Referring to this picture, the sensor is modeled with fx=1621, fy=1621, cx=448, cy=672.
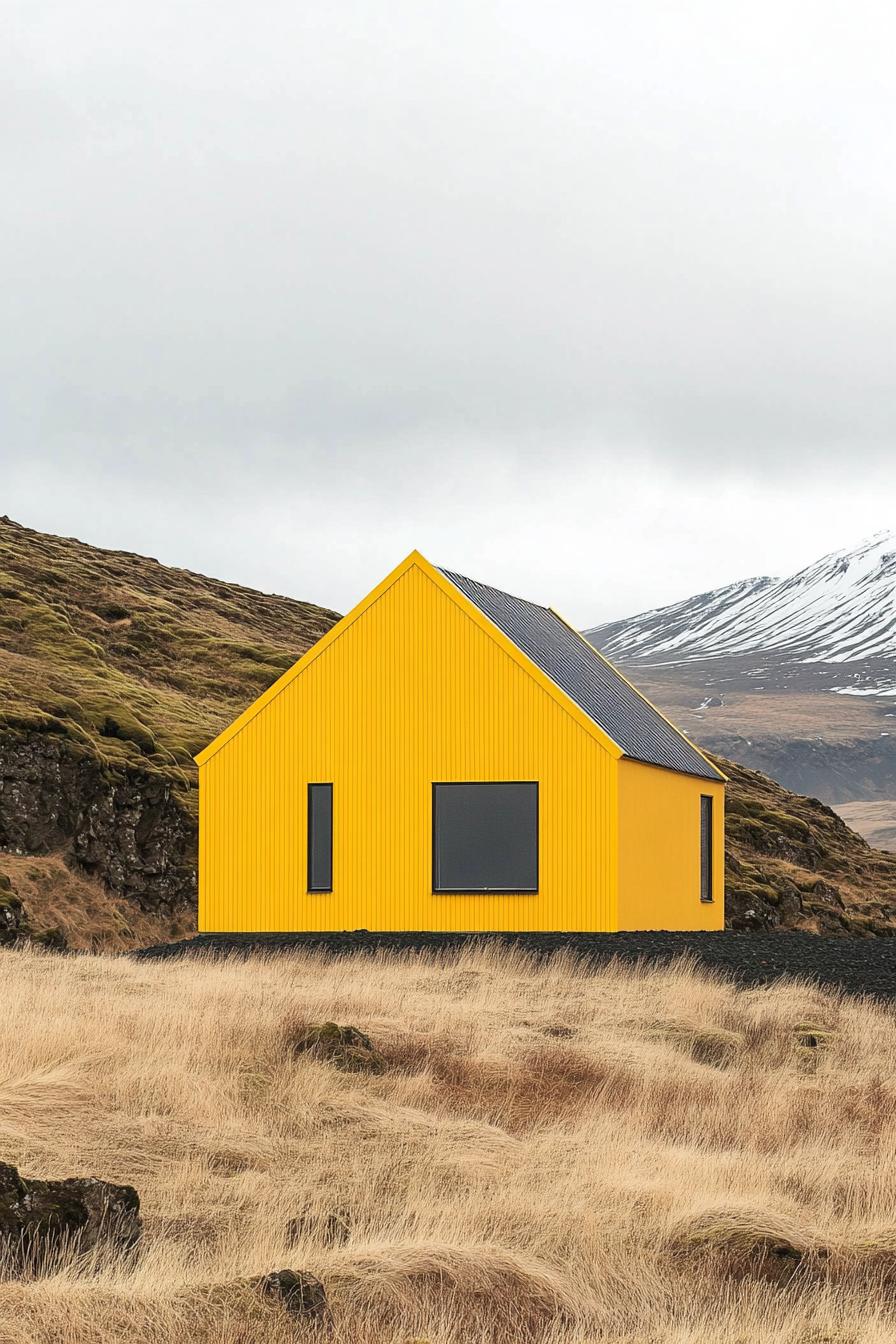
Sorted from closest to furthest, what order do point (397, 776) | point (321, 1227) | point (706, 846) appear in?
point (321, 1227)
point (397, 776)
point (706, 846)

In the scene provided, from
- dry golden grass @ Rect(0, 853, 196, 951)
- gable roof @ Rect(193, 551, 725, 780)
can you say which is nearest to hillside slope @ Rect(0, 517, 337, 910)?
dry golden grass @ Rect(0, 853, 196, 951)

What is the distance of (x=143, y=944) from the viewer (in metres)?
35.5

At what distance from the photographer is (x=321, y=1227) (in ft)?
31.1

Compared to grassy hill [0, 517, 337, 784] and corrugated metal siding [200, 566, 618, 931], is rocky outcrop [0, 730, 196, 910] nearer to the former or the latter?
grassy hill [0, 517, 337, 784]

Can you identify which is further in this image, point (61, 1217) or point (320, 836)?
point (320, 836)

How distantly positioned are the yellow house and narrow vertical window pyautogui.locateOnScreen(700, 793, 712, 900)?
138 inches

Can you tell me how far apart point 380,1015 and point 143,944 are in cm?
2003

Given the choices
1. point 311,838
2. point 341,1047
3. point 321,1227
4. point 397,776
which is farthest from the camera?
point 311,838

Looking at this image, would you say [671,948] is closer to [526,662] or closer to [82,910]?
[526,662]

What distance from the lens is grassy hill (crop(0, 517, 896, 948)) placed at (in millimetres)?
37281

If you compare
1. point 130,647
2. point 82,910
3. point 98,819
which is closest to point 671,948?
point 82,910

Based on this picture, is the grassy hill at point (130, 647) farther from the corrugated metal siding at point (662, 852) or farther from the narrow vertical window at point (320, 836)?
the corrugated metal siding at point (662, 852)

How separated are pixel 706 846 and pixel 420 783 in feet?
27.1

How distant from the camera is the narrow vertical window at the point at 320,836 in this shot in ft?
90.6
